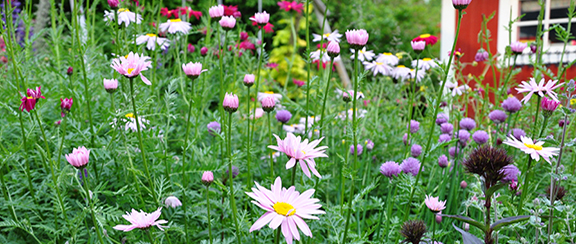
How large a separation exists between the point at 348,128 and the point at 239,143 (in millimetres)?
1049

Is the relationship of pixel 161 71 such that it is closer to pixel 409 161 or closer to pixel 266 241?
pixel 266 241

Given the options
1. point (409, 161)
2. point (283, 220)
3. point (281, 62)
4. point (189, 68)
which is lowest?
point (281, 62)

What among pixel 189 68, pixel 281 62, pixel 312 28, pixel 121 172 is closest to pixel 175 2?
pixel 281 62

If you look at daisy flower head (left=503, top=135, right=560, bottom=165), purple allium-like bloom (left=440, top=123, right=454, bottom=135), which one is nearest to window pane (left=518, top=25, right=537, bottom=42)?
purple allium-like bloom (left=440, top=123, right=454, bottom=135)

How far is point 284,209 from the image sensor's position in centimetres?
64

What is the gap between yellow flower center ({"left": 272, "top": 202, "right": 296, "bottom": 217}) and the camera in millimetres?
624

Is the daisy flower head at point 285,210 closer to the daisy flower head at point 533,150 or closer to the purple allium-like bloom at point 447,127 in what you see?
the daisy flower head at point 533,150

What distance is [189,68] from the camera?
3.33ft

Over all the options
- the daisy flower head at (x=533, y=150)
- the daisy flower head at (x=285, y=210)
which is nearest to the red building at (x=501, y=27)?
the daisy flower head at (x=533, y=150)


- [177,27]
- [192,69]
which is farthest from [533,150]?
[177,27]

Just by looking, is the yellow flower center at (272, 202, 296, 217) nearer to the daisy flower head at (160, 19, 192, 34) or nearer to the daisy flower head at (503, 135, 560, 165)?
the daisy flower head at (503, 135, 560, 165)

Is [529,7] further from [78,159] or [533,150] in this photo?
[78,159]

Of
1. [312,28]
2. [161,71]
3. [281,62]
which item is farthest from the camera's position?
[312,28]

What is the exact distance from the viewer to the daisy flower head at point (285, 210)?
602 millimetres
